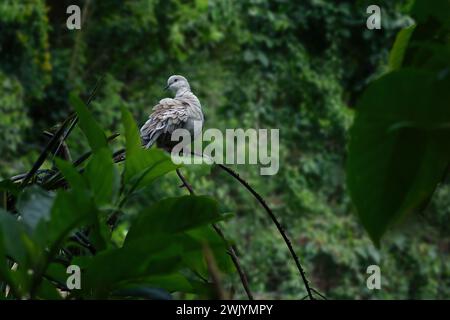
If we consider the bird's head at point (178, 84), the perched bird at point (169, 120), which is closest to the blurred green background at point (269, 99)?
the bird's head at point (178, 84)

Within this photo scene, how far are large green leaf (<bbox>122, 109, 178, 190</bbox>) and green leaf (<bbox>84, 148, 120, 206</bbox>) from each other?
0.05m

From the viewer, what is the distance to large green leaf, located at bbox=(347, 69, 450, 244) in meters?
0.47

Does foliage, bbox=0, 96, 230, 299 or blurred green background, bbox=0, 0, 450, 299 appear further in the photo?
blurred green background, bbox=0, 0, 450, 299

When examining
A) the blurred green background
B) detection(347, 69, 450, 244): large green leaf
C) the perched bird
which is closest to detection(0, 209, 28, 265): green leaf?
detection(347, 69, 450, 244): large green leaf

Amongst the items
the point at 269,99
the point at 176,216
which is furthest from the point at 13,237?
the point at 269,99

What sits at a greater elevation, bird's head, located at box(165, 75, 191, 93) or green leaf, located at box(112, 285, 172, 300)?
bird's head, located at box(165, 75, 191, 93)

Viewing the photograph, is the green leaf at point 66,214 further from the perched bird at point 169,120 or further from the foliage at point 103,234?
the perched bird at point 169,120

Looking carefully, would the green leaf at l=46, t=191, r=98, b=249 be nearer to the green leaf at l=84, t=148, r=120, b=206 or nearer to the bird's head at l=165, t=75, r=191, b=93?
the green leaf at l=84, t=148, r=120, b=206

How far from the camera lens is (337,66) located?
4.38 meters

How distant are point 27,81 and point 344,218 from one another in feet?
6.87

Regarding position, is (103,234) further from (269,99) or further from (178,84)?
(269,99)

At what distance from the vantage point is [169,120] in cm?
155
